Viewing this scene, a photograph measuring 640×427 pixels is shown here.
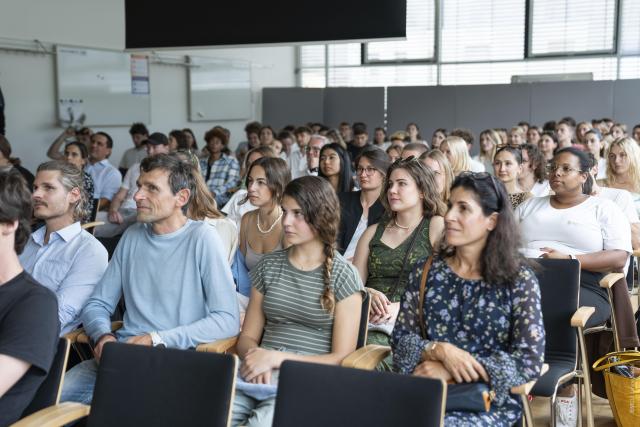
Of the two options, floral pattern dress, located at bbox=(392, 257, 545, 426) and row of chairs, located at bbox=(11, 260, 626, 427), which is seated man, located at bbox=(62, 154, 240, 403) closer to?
row of chairs, located at bbox=(11, 260, 626, 427)

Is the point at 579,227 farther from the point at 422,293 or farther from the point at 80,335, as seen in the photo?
the point at 80,335

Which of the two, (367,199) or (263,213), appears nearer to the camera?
(263,213)

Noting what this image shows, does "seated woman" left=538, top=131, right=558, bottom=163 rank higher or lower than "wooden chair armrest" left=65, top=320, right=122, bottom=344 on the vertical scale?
higher

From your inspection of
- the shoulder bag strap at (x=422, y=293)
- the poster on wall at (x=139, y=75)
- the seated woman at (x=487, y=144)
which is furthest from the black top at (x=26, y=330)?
the poster on wall at (x=139, y=75)

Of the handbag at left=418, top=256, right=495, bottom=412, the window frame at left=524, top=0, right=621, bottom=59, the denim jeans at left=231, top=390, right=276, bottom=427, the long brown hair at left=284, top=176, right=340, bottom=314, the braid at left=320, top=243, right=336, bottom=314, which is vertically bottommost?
the denim jeans at left=231, top=390, right=276, bottom=427

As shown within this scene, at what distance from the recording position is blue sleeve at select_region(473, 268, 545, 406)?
237 centimetres

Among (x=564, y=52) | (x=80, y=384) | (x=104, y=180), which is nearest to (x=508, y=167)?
(x=80, y=384)

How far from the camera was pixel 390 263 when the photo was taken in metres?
3.54

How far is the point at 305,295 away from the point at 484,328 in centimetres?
65

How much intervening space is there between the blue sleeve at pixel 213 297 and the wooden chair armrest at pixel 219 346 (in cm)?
3

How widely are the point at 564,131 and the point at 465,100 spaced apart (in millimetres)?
4058

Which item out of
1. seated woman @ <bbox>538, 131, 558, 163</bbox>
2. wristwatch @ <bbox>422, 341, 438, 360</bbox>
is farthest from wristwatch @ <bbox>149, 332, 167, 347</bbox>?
seated woman @ <bbox>538, 131, 558, 163</bbox>

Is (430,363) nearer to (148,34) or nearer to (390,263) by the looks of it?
(390,263)

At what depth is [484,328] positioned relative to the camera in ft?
8.10
